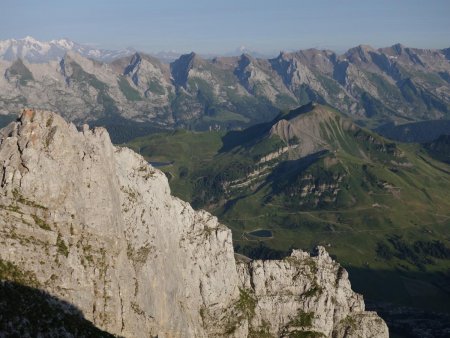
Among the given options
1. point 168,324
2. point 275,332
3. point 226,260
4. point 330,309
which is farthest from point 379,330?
point 168,324

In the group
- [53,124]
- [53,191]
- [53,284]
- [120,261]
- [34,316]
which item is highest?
[53,124]

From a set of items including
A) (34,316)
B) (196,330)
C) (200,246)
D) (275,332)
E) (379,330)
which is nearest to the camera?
(34,316)

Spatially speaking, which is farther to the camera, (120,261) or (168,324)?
(168,324)

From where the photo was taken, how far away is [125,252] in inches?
4929

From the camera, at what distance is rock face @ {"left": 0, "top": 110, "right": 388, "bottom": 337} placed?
107188 mm

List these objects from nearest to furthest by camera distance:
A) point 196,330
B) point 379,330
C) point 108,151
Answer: point 108,151 < point 196,330 < point 379,330

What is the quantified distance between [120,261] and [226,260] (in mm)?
51508

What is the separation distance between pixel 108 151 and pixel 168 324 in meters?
43.9

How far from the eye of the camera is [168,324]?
13400cm

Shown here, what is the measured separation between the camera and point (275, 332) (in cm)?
17362

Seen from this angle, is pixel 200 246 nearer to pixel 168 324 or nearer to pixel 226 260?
pixel 226 260

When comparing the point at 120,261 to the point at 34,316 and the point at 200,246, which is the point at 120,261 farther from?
the point at 200,246

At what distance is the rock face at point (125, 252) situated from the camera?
107188 millimetres

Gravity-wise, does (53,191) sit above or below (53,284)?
above
